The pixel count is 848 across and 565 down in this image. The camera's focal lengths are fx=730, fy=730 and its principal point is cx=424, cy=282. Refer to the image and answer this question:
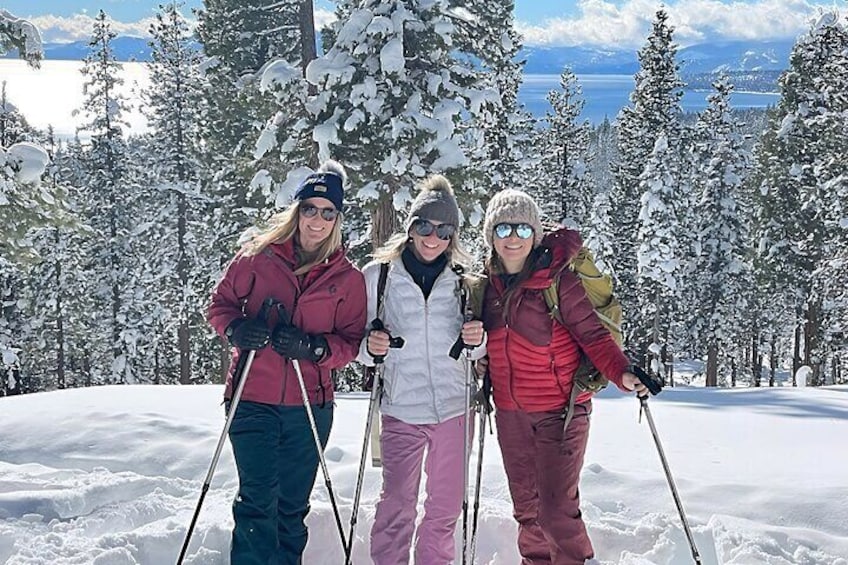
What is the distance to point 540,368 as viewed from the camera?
14.4 feet

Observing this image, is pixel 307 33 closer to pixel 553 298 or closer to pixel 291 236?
pixel 291 236

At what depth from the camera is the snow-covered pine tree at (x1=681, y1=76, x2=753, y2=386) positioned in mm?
29781

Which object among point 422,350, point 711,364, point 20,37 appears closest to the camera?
point 422,350

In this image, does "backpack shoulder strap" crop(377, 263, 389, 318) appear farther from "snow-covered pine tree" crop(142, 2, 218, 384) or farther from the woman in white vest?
"snow-covered pine tree" crop(142, 2, 218, 384)

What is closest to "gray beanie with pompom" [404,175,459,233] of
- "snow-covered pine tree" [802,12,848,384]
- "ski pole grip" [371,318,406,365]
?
"ski pole grip" [371,318,406,365]

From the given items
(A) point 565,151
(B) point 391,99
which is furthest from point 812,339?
(B) point 391,99

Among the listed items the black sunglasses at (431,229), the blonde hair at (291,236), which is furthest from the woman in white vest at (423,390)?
the blonde hair at (291,236)

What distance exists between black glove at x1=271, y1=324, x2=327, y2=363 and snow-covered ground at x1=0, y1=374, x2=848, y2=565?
5.54 feet

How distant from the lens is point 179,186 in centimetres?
2709

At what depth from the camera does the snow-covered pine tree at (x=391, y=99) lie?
11.7m

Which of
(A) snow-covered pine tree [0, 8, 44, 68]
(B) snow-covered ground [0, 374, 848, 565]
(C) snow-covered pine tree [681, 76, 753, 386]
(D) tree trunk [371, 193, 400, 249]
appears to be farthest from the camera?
(C) snow-covered pine tree [681, 76, 753, 386]

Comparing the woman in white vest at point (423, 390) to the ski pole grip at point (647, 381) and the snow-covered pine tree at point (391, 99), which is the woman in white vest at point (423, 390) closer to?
the ski pole grip at point (647, 381)

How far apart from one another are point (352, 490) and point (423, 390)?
1798 mm

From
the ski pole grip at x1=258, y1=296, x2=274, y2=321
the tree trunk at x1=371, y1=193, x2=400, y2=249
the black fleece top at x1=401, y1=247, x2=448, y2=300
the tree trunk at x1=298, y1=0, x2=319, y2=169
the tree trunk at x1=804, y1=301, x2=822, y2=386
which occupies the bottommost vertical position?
the tree trunk at x1=804, y1=301, x2=822, y2=386
